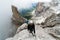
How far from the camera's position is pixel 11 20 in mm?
1948

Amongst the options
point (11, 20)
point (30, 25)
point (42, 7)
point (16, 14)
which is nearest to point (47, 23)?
point (30, 25)

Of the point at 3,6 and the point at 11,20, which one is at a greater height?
the point at 3,6

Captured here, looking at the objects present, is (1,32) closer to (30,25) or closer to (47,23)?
(30,25)

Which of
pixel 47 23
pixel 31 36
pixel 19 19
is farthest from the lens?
pixel 19 19

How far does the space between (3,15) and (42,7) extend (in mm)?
632

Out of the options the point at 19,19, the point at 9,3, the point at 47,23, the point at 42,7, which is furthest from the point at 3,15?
the point at 47,23

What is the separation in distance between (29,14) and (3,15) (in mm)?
415

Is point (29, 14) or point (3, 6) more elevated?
point (3, 6)

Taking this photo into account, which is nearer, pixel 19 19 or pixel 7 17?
pixel 19 19

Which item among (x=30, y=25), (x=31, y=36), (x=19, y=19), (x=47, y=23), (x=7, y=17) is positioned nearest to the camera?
(x=31, y=36)

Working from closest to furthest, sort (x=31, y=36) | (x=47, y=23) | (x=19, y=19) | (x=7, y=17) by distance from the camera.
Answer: (x=31, y=36), (x=47, y=23), (x=19, y=19), (x=7, y=17)

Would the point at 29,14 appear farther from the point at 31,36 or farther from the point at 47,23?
the point at 31,36

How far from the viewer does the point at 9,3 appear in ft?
6.45

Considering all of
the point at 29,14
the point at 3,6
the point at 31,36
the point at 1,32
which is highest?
the point at 3,6
